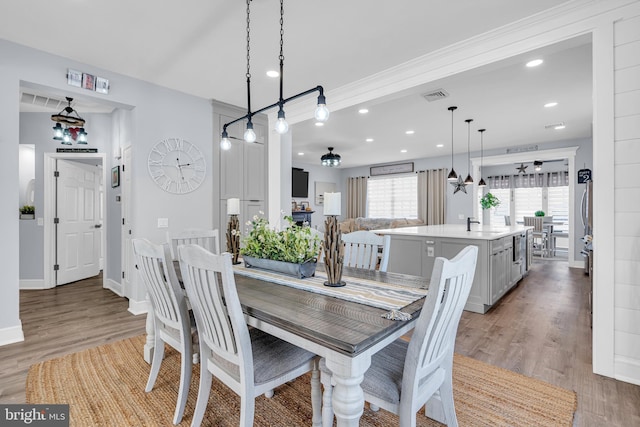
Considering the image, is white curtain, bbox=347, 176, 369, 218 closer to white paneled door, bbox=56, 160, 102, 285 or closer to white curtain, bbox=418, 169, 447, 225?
white curtain, bbox=418, 169, 447, 225

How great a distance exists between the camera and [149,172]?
3553mm

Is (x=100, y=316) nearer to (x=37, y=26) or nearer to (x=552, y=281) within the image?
(x=37, y=26)

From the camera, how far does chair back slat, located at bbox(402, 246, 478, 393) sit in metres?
1.11

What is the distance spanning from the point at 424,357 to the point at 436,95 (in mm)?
3430

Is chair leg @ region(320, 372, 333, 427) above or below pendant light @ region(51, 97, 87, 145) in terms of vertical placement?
below

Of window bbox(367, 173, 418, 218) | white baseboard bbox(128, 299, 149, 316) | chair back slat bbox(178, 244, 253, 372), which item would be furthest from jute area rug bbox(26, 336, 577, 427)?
window bbox(367, 173, 418, 218)

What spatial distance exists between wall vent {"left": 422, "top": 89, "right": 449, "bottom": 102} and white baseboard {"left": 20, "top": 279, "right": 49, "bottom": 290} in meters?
5.95

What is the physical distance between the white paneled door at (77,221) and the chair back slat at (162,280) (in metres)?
4.08

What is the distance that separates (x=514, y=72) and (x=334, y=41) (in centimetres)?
200

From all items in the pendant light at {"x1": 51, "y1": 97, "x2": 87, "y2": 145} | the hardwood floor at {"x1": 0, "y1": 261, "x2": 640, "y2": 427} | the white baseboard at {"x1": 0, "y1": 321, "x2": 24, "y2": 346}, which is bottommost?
the hardwood floor at {"x1": 0, "y1": 261, "x2": 640, "y2": 427}

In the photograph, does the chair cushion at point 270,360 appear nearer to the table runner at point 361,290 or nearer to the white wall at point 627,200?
the table runner at point 361,290

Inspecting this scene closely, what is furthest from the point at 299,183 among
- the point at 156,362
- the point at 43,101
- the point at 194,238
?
the point at 156,362

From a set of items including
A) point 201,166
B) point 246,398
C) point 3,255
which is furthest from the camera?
point 201,166

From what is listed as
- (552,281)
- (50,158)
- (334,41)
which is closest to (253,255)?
(334,41)
